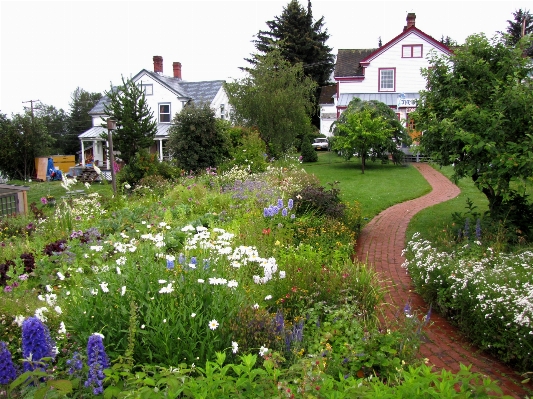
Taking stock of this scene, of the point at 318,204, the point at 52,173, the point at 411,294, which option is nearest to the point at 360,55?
the point at 52,173

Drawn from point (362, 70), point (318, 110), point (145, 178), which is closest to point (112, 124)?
point (145, 178)

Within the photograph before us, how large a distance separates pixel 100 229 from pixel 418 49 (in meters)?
27.1

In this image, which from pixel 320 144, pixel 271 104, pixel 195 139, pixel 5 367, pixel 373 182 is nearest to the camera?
pixel 5 367

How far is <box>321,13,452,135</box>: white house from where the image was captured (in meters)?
29.5

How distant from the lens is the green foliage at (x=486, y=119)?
24.2 feet

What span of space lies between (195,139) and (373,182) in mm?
6999

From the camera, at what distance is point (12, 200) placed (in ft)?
41.2

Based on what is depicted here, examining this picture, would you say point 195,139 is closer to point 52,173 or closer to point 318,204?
point 318,204

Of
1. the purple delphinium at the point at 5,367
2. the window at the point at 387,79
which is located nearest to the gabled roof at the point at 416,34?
the window at the point at 387,79

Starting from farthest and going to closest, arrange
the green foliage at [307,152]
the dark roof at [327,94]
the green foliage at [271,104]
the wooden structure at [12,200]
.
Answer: the dark roof at [327,94], the green foliage at [307,152], the green foliage at [271,104], the wooden structure at [12,200]

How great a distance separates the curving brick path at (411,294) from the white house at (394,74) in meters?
16.9

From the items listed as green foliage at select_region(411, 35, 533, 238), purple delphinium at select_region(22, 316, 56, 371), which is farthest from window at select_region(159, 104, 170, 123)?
purple delphinium at select_region(22, 316, 56, 371)

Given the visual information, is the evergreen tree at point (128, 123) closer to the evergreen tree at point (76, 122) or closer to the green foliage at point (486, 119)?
the green foliage at point (486, 119)

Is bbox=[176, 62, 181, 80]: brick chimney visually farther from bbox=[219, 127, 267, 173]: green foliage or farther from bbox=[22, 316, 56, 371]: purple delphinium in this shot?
bbox=[22, 316, 56, 371]: purple delphinium
